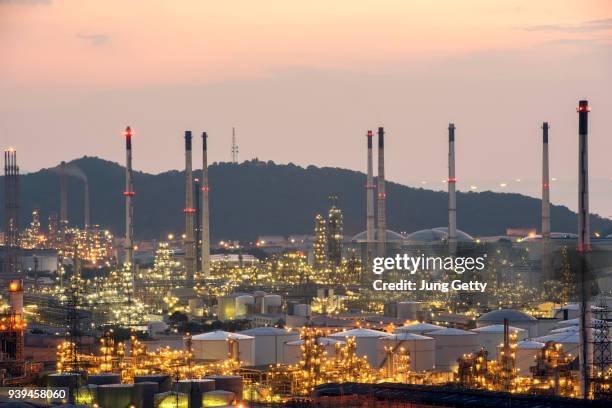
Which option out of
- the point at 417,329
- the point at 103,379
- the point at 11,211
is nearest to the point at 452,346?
the point at 417,329

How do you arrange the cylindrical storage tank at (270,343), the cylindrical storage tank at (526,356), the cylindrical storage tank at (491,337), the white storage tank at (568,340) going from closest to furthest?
1. the cylindrical storage tank at (526,356)
2. the white storage tank at (568,340)
3. the cylindrical storage tank at (491,337)
4. the cylindrical storage tank at (270,343)

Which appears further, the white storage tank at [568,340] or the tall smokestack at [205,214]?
the tall smokestack at [205,214]

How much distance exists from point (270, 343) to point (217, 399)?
12147 mm

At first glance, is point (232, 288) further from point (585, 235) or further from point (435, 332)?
point (585, 235)

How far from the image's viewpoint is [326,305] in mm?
58812

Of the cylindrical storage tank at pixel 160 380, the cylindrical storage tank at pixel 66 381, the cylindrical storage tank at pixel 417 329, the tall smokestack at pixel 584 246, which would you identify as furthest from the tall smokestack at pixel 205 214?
the cylindrical storage tank at pixel 66 381

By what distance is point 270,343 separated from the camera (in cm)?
4106

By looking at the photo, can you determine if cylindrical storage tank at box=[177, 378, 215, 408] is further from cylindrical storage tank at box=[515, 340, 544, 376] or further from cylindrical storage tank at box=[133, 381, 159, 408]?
cylindrical storage tank at box=[515, 340, 544, 376]

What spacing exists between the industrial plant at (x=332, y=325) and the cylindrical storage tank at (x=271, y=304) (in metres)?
0.07

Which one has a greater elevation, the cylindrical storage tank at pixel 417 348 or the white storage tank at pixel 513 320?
the white storage tank at pixel 513 320

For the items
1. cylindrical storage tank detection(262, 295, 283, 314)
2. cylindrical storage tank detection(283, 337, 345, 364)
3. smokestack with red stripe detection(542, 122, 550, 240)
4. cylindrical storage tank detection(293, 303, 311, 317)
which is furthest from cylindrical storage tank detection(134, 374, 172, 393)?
smokestack with red stripe detection(542, 122, 550, 240)

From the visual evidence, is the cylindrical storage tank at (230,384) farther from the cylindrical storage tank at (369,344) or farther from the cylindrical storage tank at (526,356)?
the cylindrical storage tank at (526,356)

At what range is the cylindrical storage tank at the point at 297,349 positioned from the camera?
3866cm

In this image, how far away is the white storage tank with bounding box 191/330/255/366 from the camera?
38.7 metres
